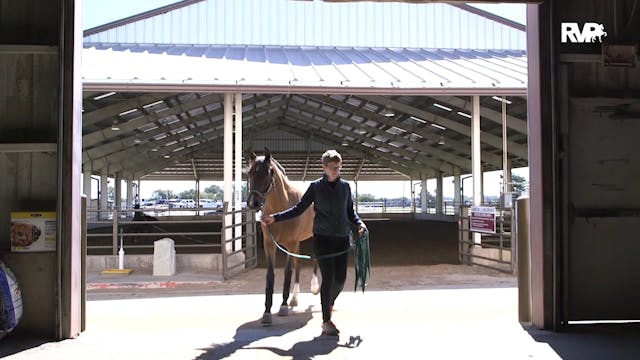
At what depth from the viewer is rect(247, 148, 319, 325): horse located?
4.94 m

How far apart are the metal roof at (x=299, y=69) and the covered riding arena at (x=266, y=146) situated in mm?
64

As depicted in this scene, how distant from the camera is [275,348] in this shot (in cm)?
391

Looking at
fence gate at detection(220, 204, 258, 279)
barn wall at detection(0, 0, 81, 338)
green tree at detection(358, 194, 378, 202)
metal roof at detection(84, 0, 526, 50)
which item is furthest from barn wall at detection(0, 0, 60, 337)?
green tree at detection(358, 194, 378, 202)

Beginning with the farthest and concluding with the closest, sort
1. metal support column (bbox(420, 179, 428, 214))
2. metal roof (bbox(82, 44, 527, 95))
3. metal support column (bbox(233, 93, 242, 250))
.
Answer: metal support column (bbox(420, 179, 428, 214)) → metal support column (bbox(233, 93, 242, 250)) → metal roof (bbox(82, 44, 527, 95))

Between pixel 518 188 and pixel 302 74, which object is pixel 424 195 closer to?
pixel 518 188

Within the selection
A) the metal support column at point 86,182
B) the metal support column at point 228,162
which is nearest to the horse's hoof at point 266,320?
the metal support column at point 228,162

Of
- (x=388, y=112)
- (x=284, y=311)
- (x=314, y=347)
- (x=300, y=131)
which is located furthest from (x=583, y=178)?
(x=300, y=131)

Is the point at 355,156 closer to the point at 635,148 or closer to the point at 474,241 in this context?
the point at 474,241

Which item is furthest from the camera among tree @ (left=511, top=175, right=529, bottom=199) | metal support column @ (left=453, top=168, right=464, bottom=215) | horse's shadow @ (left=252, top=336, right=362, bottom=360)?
metal support column @ (left=453, top=168, right=464, bottom=215)

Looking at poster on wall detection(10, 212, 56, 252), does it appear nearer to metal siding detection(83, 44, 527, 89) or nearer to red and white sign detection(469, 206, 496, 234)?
metal siding detection(83, 44, 527, 89)

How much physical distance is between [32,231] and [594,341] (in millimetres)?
4538

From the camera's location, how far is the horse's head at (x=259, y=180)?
190 inches

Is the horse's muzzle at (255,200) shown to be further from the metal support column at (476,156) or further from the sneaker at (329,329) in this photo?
the metal support column at (476,156)

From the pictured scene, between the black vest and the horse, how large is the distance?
84 centimetres
